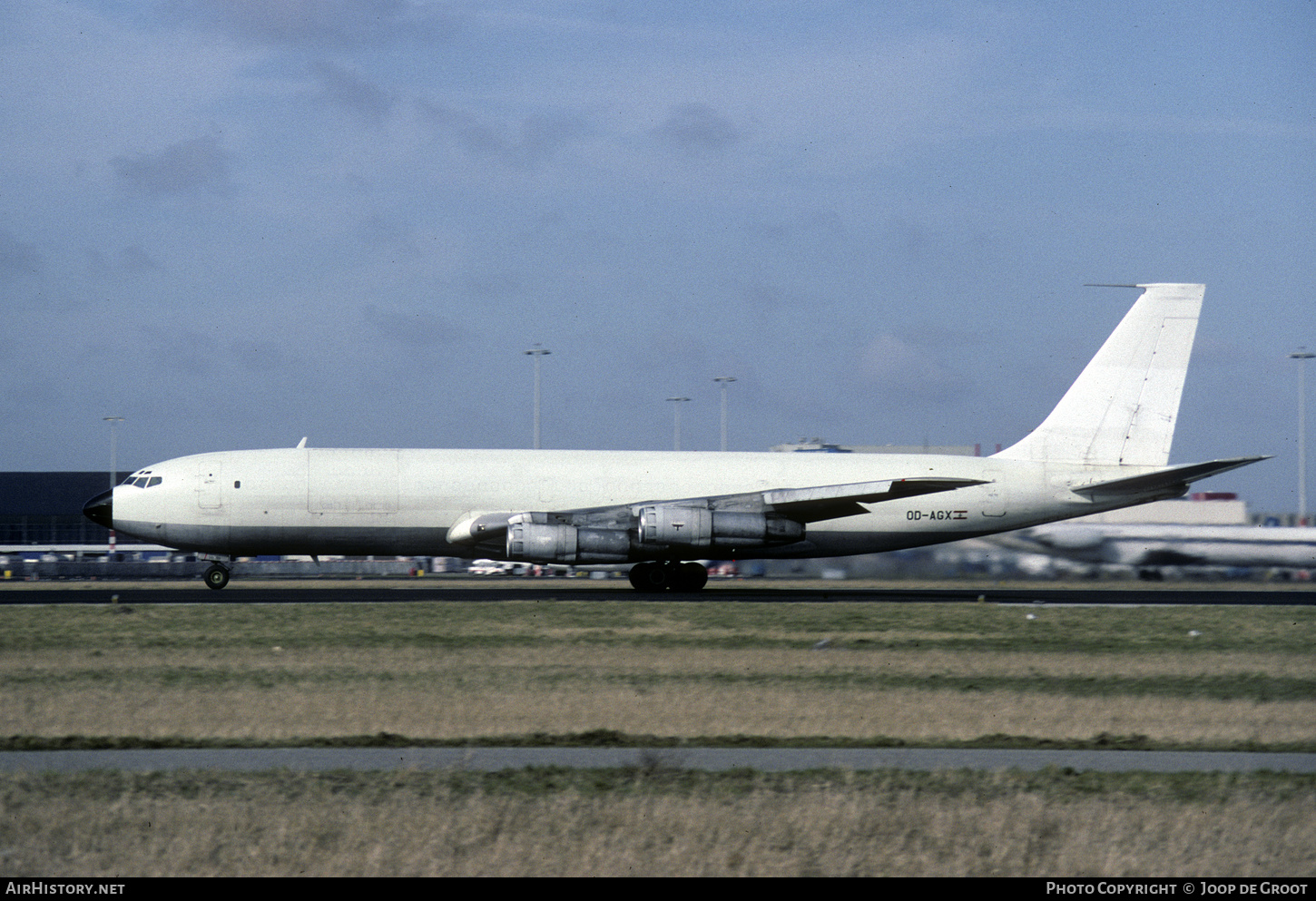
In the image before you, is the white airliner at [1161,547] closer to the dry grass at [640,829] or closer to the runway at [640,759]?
the runway at [640,759]

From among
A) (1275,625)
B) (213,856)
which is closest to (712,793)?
(213,856)

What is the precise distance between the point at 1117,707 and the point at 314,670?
1180 cm

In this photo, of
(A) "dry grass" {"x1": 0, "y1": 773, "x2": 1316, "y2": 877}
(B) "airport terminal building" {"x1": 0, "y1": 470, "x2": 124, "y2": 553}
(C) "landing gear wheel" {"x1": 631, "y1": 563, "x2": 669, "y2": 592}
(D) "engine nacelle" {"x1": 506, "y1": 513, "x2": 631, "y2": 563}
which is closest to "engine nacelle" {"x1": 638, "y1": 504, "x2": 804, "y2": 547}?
(D) "engine nacelle" {"x1": 506, "y1": 513, "x2": 631, "y2": 563}

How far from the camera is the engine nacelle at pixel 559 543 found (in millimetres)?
38438

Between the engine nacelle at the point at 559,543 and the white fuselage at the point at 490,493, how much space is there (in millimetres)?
1389

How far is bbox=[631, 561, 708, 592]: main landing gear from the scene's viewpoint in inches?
1639

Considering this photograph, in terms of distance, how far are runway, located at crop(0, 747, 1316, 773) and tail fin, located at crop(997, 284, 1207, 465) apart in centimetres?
3135

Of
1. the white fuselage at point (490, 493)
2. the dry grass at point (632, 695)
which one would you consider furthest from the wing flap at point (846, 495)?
the dry grass at point (632, 695)

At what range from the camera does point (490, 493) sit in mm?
39969

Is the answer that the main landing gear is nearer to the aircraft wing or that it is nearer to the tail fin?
the aircraft wing

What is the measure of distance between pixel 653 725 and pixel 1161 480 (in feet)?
101

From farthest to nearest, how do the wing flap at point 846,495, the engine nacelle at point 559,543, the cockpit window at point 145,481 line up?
the wing flap at point 846,495, the cockpit window at point 145,481, the engine nacelle at point 559,543

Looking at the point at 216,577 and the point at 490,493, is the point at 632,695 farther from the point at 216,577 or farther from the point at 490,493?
the point at 216,577

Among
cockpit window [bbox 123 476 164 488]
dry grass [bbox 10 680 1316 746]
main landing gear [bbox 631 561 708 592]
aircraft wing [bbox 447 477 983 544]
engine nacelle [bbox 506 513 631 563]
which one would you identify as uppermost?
cockpit window [bbox 123 476 164 488]
